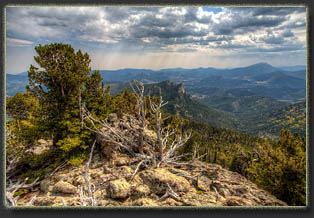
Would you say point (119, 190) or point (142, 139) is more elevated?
point (142, 139)

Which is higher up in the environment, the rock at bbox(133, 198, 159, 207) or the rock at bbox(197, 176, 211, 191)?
the rock at bbox(133, 198, 159, 207)

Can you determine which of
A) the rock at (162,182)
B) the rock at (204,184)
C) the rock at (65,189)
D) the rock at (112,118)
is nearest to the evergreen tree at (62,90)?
the rock at (112,118)

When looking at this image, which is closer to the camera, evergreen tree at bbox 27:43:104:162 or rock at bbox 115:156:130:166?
evergreen tree at bbox 27:43:104:162

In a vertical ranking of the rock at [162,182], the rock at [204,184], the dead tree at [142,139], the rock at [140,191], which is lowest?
the rock at [204,184]

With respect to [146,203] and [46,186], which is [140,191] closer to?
[146,203]

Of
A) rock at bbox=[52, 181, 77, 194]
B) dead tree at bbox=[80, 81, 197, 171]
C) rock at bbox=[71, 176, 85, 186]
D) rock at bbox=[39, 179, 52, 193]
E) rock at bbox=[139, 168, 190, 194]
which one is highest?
dead tree at bbox=[80, 81, 197, 171]

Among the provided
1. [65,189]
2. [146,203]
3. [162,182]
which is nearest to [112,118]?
[65,189]

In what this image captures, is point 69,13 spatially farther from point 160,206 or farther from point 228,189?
Answer: point 228,189

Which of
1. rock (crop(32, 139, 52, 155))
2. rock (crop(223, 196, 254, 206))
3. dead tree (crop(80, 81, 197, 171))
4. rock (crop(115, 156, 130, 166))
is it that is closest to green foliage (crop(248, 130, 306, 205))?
rock (crop(223, 196, 254, 206))

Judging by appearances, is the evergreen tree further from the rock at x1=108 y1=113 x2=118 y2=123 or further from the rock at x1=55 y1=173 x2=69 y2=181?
the rock at x1=108 y1=113 x2=118 y2=123

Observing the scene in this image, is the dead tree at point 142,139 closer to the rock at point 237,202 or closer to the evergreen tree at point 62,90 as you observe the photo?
the evergreen tree at point 62,90

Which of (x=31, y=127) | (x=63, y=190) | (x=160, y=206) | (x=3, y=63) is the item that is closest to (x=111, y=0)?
(x=3, y=63)

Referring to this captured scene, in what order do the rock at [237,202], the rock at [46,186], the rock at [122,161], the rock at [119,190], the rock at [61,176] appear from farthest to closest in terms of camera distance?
1. the rock at [122,161]
2. the rock at [61,176]
3. the rock at [46,186]
4. the rock at [119,190]
5. the rock at [237,202]

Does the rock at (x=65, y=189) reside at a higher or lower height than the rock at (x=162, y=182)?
lower
